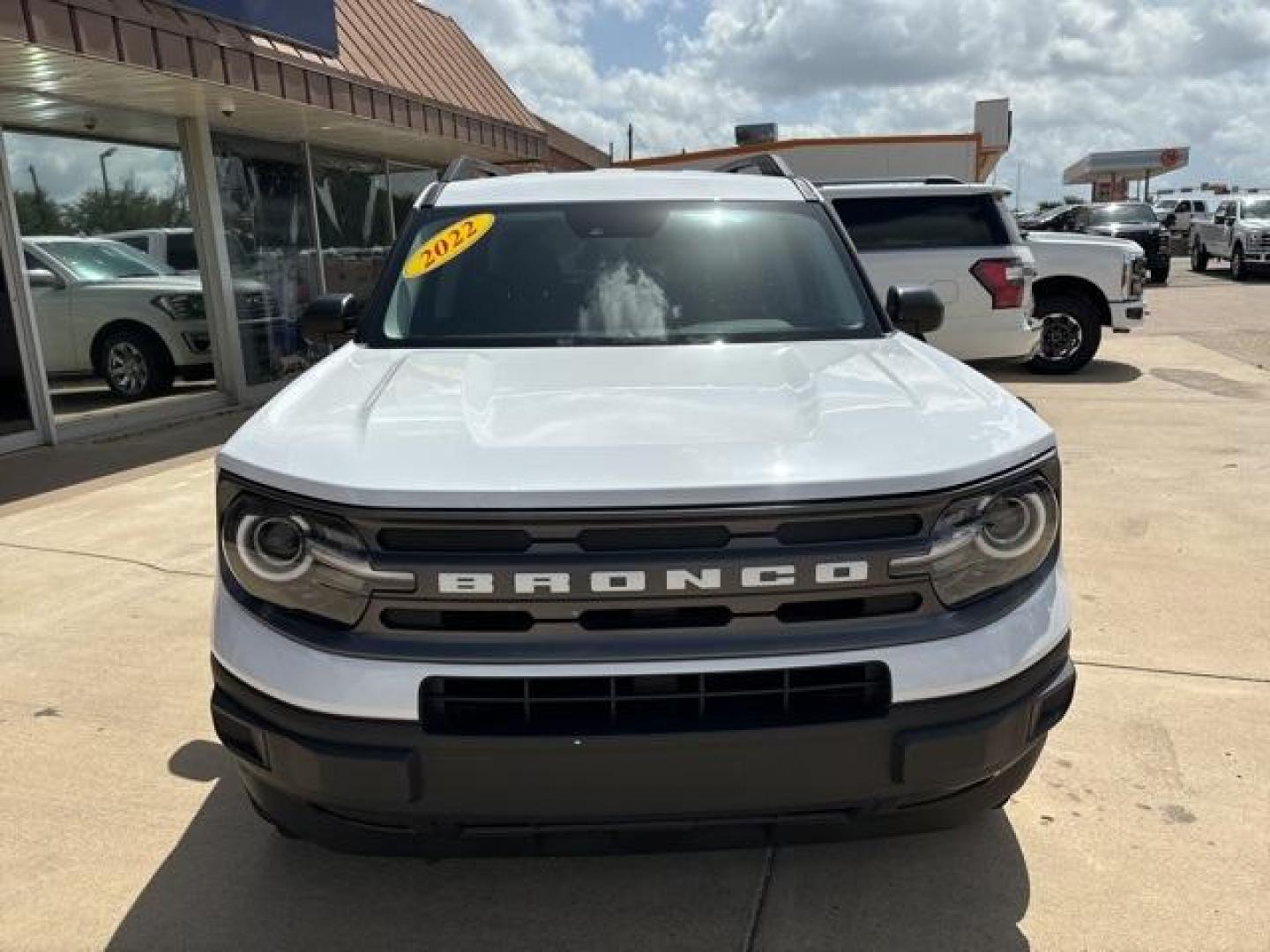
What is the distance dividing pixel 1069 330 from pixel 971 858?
904 centimetres

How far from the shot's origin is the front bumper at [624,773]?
1.86m

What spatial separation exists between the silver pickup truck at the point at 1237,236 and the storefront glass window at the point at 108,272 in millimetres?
21871

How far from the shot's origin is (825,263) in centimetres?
348

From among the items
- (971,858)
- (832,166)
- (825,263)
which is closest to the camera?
(971,858)

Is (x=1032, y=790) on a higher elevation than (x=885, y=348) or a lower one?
lower

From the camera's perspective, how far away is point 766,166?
4.43 meters

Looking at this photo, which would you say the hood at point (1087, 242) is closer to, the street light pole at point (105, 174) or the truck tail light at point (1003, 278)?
the truck tail light at point (1003, 278)

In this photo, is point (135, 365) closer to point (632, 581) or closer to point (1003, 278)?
point (1003, 278)

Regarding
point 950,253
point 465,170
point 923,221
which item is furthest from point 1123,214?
point 465,170

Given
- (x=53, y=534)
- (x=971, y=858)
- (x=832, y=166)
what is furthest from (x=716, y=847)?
(x=832, y=166)

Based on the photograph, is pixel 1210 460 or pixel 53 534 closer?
pixel 53 534

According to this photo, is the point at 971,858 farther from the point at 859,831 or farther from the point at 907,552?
the point at 907,552

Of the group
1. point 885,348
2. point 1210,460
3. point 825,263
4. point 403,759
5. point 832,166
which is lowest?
point 1210,460

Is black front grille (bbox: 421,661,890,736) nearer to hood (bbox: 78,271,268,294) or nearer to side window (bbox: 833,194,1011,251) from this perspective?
side window (bbox: 833,194,1011,251)
